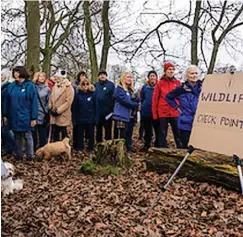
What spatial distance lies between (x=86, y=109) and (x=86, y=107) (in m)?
0.04

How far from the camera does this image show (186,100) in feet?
23.1

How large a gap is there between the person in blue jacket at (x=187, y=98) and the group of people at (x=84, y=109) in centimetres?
2

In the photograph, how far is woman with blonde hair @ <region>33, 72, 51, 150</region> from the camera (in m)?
8.74

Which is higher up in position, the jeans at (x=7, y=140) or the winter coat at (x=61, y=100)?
the winter coat at (x=61, y=100)

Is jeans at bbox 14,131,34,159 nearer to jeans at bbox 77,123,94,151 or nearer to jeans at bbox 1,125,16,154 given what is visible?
jeans at bbox 1,125,16,154

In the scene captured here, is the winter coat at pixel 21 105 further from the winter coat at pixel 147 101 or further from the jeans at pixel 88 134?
the winter coat at pixel 147 101

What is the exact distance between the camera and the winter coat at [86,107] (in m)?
9.02

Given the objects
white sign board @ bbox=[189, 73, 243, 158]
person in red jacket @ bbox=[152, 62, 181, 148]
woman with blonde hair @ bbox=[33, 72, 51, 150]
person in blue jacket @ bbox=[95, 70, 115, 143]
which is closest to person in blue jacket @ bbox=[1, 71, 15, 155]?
woman with blonde hair @ bbox=[33, 72, 51, 150]

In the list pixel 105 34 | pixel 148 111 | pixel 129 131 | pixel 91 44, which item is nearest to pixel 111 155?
pixel 129 131

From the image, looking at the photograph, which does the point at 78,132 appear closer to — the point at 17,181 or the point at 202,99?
the point at 17,181

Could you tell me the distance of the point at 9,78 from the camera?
29.5 feet

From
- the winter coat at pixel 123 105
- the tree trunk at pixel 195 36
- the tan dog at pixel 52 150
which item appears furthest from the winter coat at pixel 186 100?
the tree trunk at pixel 195 36

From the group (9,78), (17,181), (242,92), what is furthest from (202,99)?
(9,78)

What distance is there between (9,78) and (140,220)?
16.9 feet
